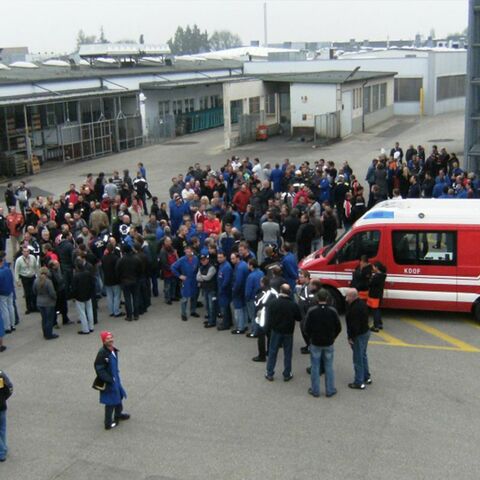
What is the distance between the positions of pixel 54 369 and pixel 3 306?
104 inches

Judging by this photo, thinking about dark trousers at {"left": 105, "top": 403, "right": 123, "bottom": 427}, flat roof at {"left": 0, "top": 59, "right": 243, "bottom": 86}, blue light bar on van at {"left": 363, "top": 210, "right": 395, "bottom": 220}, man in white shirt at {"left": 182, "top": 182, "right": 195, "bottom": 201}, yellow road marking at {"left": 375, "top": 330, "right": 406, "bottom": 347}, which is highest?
flat roof at {"left": 0, "top": 59, "right": 243, "bottom": 86}

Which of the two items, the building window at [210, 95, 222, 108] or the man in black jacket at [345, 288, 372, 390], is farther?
the building window at [210, 95, 222, 108]

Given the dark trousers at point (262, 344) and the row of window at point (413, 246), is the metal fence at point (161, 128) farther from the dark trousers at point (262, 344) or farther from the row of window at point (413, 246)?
the dark trousers at point (262, 344)

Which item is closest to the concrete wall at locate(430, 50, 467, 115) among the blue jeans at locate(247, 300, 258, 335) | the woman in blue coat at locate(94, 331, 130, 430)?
the blue jeans at locate(247, 300, 258, 335)

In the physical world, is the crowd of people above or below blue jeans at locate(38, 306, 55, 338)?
above

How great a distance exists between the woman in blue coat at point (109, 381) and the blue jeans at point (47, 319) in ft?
13.6

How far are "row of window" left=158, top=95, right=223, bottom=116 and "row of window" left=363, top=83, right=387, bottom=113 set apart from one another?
12.4 meters

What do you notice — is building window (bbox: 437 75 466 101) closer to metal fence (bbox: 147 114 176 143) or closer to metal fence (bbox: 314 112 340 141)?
metal fence (bbox: 314 112 340 141)

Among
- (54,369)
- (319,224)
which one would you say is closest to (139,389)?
(54,369)

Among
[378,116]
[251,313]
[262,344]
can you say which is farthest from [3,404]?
[378,116]

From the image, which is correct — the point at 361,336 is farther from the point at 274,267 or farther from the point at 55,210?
the point at 55,210

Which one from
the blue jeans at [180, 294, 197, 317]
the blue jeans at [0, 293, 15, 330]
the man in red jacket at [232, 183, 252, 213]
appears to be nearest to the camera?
the blue jeans at [0, 293, 15, 330]

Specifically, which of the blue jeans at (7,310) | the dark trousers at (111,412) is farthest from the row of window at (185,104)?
the dark trousers at (111,412)

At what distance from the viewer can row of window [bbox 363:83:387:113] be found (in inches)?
1785
